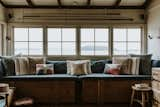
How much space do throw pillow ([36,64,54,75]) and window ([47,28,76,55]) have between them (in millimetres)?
826

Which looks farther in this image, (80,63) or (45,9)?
(45,9)

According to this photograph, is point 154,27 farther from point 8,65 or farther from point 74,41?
point 8,65

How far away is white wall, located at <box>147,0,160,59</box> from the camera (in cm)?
667

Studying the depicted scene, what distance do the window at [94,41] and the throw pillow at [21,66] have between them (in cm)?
156

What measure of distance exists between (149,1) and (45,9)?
2614 millimetres

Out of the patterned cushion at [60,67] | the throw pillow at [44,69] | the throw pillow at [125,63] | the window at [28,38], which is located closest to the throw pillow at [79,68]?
the patterned cushion at [60,67]

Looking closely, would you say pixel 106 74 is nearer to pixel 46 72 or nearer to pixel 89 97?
pixel 89 97

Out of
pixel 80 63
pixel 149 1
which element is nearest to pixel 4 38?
pixel 80 63

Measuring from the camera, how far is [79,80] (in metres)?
6.33

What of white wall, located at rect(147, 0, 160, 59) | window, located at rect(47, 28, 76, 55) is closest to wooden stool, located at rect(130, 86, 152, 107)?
white wall, located at rect(147, 0, 160, 59)

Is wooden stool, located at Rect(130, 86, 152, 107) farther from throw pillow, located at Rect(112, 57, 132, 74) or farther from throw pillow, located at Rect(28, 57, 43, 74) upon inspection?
throw pillow, located at Rect(28, 57, 43, 74)

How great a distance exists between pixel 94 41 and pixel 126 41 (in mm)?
838

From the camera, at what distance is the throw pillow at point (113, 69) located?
6723 millimetres

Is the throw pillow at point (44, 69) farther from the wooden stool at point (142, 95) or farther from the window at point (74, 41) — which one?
the wooden stool at point (142, 95)
